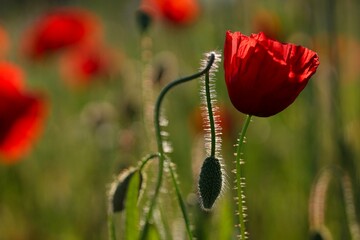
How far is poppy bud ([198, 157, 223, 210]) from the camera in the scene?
50.5 inches

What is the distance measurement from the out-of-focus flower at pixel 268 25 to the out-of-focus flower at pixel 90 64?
2.61 ft

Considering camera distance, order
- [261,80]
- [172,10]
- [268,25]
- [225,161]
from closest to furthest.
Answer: [261,80] → [225,161] → [172,10] → [268,25]

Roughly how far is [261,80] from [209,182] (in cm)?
18

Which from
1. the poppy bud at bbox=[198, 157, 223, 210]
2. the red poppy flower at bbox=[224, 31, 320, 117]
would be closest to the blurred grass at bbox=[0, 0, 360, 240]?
the poppy bud at bbox=[198, 157, 223, 210]

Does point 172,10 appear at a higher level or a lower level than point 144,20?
higher

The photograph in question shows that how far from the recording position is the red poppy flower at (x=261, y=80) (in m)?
1.21

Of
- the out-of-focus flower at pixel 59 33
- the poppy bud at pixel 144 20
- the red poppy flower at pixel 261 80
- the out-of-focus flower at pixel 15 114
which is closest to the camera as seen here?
the red poppy flower at pixel 261 80

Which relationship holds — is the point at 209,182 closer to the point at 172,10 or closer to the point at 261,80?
the point at 261,80

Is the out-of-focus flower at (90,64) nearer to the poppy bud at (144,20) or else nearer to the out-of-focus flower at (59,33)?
the out-of-focus flower at (59,33)

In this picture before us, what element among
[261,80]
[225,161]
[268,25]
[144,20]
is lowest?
[225,161]

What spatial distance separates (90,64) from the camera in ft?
13.9

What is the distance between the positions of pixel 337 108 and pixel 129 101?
2.52 feet

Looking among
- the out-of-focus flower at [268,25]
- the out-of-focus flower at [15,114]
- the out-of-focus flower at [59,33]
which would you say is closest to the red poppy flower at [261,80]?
the out-of-focus flower at [15,114]

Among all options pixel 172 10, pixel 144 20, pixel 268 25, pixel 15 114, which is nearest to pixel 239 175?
pixel 144 20
